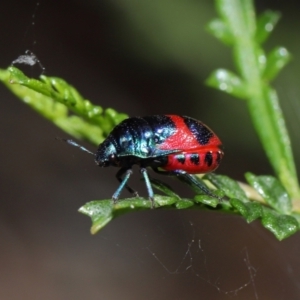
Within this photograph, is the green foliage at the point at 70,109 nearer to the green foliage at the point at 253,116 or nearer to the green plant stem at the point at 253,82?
the green foliage at the point at 253,116

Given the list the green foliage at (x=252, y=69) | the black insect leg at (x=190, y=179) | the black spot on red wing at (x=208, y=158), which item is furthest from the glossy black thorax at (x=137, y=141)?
the green foliage at (x=252, y=69)

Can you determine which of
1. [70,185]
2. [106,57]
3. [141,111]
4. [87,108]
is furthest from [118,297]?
[87,108]

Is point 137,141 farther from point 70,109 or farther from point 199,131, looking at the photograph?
point 70,109

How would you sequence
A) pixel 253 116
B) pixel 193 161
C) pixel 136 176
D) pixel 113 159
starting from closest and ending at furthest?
1. pixel 193 161
2. pixel 113 159
3. pixel 253 116
4. pixel 136 176

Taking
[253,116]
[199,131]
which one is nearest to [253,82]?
[253,116]

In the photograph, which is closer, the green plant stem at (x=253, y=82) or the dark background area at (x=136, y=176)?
the green plant stem at (x=253, y=82)
